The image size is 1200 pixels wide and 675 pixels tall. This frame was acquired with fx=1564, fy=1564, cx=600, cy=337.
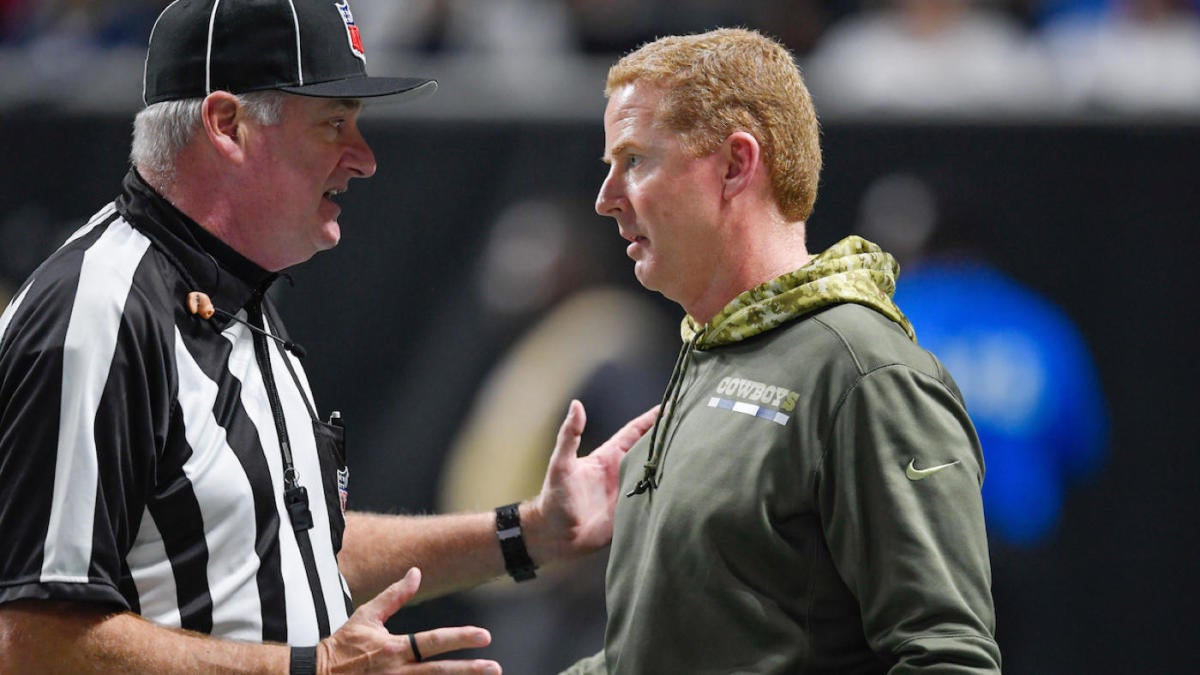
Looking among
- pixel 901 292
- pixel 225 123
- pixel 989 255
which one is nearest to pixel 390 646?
pixel 225 123

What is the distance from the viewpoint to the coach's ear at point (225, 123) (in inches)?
105

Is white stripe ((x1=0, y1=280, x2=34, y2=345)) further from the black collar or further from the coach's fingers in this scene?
the coach's fingers

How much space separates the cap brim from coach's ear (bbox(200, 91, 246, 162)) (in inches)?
3.5

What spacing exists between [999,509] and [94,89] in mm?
3408

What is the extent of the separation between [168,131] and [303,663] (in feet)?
3.11

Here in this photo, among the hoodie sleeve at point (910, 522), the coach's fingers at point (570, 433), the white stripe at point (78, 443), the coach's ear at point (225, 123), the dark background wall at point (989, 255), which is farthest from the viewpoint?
the dark background wall at point (989, 255)

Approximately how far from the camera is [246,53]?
2693 mm

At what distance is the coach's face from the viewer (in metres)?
2.61

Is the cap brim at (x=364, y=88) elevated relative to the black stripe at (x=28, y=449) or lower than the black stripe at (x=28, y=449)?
elevated

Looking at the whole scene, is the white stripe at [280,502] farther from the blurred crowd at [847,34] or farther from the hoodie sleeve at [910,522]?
the blurred crowd at [847,34]

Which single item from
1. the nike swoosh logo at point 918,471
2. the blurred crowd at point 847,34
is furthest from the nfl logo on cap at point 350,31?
the blurred crowd at point 847,34

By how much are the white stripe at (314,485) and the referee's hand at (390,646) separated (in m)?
0.31

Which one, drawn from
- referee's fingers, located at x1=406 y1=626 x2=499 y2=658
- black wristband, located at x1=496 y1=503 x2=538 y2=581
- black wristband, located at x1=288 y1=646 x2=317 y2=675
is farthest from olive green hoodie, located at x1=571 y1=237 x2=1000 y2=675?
black wristband, located at x1=496 y1=503 x2=538 y2=581

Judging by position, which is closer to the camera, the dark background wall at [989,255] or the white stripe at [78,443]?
the white stripe at [78,443]
